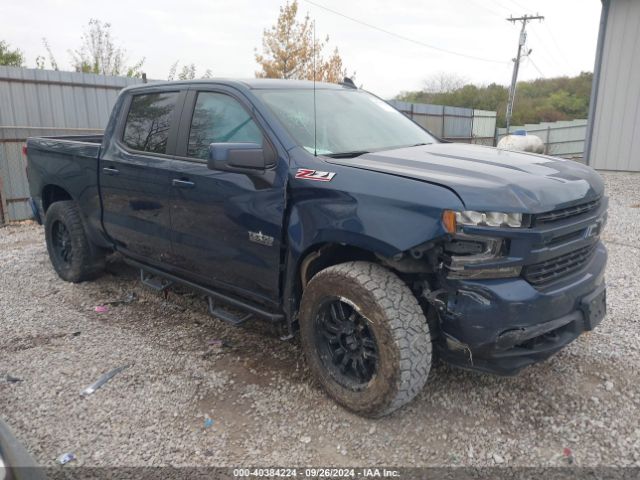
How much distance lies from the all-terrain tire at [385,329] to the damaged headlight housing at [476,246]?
337 mm

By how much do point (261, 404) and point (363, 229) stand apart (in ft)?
4.20

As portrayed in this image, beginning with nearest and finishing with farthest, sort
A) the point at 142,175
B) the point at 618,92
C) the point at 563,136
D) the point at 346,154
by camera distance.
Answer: the point at 346,154
the point at 142,175
the point at 618,92
the point at 563,136

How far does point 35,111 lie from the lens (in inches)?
372

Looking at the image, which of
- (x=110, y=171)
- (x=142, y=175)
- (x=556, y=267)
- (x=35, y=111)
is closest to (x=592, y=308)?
(x=556, y=267)

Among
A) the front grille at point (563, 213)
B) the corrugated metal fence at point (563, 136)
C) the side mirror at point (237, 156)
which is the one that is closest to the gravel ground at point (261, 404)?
the front grille at point (563, 213)

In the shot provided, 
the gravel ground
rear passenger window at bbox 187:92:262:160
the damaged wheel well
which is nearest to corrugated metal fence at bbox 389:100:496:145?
the damaged wheel well

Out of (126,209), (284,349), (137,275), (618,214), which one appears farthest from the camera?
(618,214)

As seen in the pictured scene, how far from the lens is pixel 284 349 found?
12.8ft

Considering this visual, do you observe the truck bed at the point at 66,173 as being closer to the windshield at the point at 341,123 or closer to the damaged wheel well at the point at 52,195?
the damaged wheel well at the point at 52,195

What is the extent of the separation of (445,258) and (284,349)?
1715 millimetres

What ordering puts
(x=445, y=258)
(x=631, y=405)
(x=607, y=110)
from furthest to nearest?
1. (x=607, y=110)
2. (x=631, y=405)
3. (x=445, y=258)

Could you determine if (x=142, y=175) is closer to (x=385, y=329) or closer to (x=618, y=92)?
(x=385, y=329)

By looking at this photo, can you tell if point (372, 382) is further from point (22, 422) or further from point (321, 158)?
point (22, 422)

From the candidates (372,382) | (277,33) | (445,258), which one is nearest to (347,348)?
(372,382)
